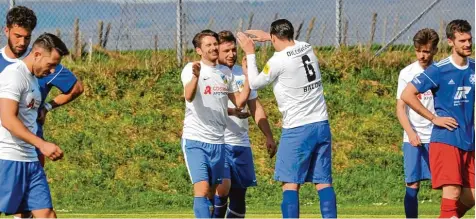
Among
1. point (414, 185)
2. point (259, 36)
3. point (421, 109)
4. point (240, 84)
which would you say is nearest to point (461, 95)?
point (421, 109)

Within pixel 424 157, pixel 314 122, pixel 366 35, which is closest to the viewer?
pixel 314 122

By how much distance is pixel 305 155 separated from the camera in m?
11.0

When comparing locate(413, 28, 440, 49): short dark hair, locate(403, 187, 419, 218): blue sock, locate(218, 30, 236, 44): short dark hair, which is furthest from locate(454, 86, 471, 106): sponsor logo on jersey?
locate(218, 30, 236, 44): short dark hair

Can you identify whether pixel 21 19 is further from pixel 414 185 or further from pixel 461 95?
pixel 414 185

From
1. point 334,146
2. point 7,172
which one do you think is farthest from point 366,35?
point 7,172

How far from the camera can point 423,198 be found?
17.3 m

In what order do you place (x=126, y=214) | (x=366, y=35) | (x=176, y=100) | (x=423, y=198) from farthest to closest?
(x=366, y=35) < (x=176, y=100) < (x=423, y=198) < (x=126, y=214)

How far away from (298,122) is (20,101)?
321 cm

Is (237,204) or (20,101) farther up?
(20,101)

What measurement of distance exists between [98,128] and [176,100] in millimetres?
1656

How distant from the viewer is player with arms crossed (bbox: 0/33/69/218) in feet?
28.5

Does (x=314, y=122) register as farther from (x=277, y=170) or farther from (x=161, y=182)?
(x=161, y=182)

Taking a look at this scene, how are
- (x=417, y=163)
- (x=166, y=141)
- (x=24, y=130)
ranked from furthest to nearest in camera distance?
(x=166, y=141) → (x=417, y=163) → (x=24, y=130)

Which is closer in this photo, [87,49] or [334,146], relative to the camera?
[334,146]
